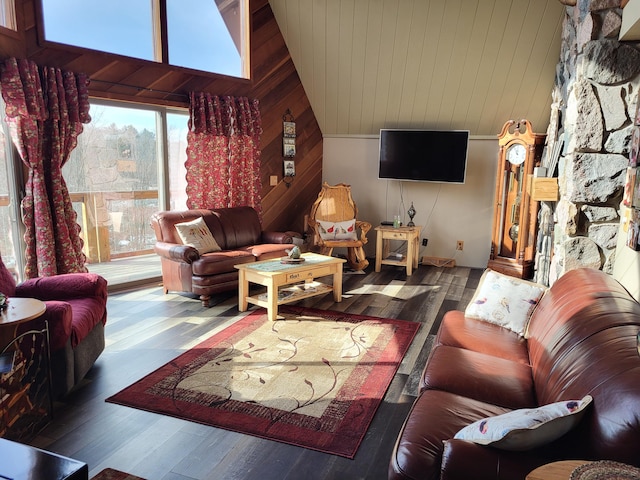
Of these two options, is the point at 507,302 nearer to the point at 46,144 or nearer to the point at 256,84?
the point at 46,144

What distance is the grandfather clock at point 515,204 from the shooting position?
5254 millimetres

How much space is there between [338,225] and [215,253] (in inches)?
76.6

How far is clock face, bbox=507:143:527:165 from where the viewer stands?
534cm

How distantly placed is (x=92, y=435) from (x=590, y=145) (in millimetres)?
3385

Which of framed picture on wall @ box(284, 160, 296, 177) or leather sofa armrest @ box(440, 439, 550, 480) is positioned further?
framed picture on wall @ box(284, 160, 296, 177)

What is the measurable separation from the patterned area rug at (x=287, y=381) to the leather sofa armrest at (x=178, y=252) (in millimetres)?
855

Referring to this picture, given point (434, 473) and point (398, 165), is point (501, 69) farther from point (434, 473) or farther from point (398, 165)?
point (434, 473)

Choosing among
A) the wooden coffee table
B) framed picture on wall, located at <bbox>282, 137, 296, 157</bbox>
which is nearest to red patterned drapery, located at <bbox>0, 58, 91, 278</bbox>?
the wooden coffee table

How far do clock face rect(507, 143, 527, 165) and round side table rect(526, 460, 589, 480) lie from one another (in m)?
4.73

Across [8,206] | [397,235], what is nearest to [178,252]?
[8,206]

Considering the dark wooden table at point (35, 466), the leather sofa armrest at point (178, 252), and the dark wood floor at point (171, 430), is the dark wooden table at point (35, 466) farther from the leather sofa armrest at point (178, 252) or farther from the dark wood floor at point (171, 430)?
the leather sofa armrest at point (178, 252)

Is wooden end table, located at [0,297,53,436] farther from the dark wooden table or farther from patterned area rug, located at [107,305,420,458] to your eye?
the dark wooden table

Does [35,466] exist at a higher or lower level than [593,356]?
lower

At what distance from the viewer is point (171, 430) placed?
2416 mm
